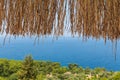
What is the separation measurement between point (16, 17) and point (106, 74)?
9055 mm

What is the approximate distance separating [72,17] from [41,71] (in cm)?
1126

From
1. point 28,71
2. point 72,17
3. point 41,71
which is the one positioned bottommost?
point 41,71

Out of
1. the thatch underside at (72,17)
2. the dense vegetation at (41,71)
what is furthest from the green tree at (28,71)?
the thatch underside at (72,17)

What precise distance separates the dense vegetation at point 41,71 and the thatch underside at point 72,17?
27.7 feet

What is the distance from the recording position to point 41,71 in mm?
14617

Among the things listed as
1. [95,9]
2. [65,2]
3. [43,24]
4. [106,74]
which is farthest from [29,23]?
[106,74]

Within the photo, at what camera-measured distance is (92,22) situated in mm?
3447

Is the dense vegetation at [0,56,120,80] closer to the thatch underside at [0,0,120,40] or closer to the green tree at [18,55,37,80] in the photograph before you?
the green tree at [18,55,37,80]

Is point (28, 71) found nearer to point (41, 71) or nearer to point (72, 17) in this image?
point (41, 71)

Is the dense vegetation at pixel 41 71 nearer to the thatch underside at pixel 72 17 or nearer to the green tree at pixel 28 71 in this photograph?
the green tree at pixel 28 71

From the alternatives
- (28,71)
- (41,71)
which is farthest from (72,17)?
(41,71)

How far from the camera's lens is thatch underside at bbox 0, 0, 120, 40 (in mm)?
3439

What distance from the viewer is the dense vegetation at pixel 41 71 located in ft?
41.5

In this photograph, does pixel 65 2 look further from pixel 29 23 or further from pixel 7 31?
pixel 7 31
